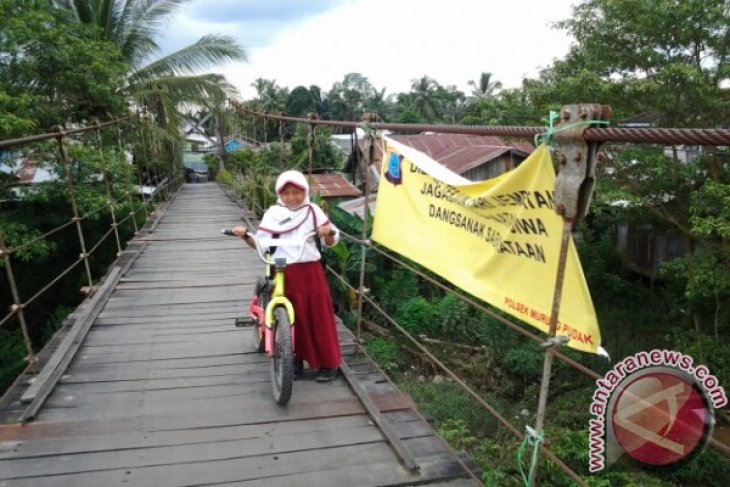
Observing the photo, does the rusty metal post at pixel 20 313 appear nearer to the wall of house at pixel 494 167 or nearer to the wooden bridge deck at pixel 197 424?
the wooden bridge deck at pixel 197 424

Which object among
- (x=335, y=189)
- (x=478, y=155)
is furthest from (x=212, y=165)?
(x=478, y=155)

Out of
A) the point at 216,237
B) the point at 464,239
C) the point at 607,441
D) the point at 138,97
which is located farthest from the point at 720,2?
the point at 138,97

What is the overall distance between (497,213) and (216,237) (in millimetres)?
5887

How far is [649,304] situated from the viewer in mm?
11688

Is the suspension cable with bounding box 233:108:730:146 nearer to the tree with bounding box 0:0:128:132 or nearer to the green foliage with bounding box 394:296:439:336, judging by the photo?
the tree with bounding box 0:0:128:132

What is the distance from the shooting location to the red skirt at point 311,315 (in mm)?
2836

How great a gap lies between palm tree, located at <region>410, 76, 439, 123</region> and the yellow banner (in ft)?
124

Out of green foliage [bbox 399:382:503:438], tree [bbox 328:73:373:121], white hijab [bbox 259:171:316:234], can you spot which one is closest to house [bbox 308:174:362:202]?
green foliage [bbox 399:382:503:438]

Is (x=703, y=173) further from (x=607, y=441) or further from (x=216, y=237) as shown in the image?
(x=607, y=441)

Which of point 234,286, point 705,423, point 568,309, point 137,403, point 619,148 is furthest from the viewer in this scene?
point 619,148

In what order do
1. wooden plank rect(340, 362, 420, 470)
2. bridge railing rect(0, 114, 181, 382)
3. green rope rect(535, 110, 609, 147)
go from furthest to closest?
bridge railing rect(0, 114, 181, 382) → wooden plank rect(340, 362, 420, 470) → green rope rect(535, 110, 609, 147)

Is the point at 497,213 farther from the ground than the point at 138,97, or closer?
closer

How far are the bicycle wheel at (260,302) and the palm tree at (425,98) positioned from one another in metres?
37.1

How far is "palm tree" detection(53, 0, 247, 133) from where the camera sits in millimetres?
11875
